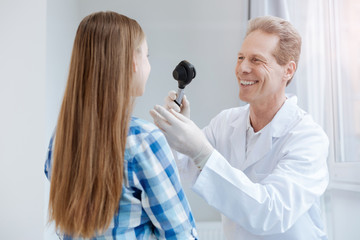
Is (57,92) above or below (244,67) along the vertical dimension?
below

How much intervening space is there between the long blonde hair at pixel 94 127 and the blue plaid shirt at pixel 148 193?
0.08ft

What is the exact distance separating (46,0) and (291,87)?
1236 mm

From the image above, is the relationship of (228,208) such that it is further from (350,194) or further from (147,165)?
(350,194)

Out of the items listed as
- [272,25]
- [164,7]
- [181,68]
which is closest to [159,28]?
[164,7]

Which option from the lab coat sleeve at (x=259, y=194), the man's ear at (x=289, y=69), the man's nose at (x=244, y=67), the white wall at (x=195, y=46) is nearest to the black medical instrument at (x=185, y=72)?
the lab coat sleeve at (x=259, y=194)

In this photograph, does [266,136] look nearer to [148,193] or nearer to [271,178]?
[271,178]

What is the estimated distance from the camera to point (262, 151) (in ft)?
4.54

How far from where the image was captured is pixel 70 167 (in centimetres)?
81

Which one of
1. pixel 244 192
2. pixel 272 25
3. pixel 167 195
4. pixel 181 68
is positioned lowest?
pixel 244 192

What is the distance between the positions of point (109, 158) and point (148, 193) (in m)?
0.11

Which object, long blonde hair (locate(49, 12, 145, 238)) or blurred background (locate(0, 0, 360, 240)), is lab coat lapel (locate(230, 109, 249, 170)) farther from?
long blonde hair (locate(49, 12, 145, 238))

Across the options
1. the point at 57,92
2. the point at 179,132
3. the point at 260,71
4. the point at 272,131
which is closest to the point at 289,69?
the point at 260,71

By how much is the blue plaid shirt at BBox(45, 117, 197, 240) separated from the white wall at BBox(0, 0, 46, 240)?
1033 millimetres

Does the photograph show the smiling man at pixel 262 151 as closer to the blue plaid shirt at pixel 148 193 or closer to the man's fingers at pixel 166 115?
the man's fingers at pixel 166 115
